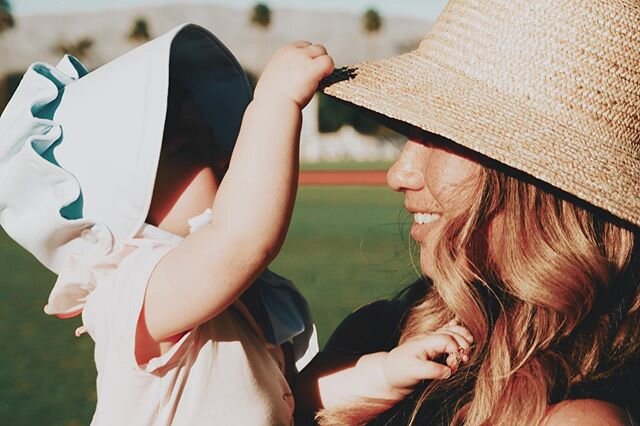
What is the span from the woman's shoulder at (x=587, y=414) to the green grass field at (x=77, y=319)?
0.71 metres

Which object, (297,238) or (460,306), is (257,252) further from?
(297,238)

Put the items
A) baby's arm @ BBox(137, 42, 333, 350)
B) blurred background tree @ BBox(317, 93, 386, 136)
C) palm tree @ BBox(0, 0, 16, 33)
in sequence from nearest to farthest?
baby's arm @ BBox(137, 42, 333, 350), blurred background tree @ BBox(317, 93, 386, 136), palm tree @ BBox(0, 0, 16, 33)

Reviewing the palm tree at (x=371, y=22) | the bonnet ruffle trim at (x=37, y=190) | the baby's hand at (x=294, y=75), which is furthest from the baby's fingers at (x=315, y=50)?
the palm tree at (x=371, y=22)

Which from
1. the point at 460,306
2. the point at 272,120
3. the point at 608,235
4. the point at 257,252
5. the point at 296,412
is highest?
the point at 272,120

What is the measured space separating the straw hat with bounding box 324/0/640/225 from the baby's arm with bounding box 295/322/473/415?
440 millimetres

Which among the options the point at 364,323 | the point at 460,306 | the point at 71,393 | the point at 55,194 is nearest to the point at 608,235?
the point at 460,306

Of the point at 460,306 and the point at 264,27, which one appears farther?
the point at 264,27

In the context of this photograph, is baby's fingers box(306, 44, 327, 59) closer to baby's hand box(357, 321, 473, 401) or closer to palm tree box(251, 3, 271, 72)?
baby's hand box(357, 321, 473, 401)

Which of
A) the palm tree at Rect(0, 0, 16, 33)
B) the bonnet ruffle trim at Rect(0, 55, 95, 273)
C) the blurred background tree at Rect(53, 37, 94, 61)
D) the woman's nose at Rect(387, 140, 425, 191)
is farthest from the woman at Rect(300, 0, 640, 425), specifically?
the blurred background tree at Rect(53, 37, 94, 61)

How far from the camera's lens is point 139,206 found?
1918mm

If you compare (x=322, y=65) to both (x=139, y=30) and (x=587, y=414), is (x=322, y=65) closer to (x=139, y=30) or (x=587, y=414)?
(x=587, y=414)

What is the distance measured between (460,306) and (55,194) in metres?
0.92

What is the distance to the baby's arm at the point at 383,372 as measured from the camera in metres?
1.99

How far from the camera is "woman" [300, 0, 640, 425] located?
1.88 meters
